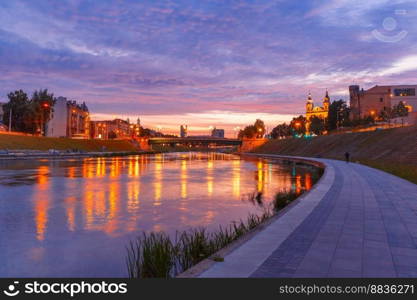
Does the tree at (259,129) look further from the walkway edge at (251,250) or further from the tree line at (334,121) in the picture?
the walkway edge at (251,250)

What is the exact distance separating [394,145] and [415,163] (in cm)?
1586

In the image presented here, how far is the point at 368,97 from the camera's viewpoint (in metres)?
141

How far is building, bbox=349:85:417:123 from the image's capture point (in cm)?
13225

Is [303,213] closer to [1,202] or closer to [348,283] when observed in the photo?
[348,283]

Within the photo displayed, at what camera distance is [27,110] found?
10662cm

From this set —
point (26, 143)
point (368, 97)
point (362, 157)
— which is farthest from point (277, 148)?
point (26, 143)

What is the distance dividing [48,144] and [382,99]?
124395 mm

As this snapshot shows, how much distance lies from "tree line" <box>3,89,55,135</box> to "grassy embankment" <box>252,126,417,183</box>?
79.2 m

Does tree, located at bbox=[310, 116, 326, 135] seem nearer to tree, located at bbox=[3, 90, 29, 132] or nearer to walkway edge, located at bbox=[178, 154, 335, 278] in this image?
tree, located at bbox=[3, 90, 29, 132]

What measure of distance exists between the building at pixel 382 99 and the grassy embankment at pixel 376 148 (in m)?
49.5

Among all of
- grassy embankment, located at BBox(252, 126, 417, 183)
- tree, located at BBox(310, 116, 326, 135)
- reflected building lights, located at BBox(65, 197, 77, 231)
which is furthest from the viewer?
tree, located at BBox(310, 116, 326, 135)

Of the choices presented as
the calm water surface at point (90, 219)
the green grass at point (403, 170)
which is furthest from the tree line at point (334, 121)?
the calm water surface at point (90, 219)

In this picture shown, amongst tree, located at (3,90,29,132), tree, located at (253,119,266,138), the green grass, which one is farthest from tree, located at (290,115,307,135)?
the green grass

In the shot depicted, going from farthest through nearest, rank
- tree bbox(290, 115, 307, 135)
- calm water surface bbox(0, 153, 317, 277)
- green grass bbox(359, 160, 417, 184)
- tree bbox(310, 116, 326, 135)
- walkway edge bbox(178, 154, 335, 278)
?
tree bbox(290, 115, 307, 135) → tree bbox(310, 116, 326, 135) → green grass bbox(359, 160, 417, 184) → calm water surface bbox(0, 153, 317, 277) → walkway edge bbox(178, 154, 335, 278)
